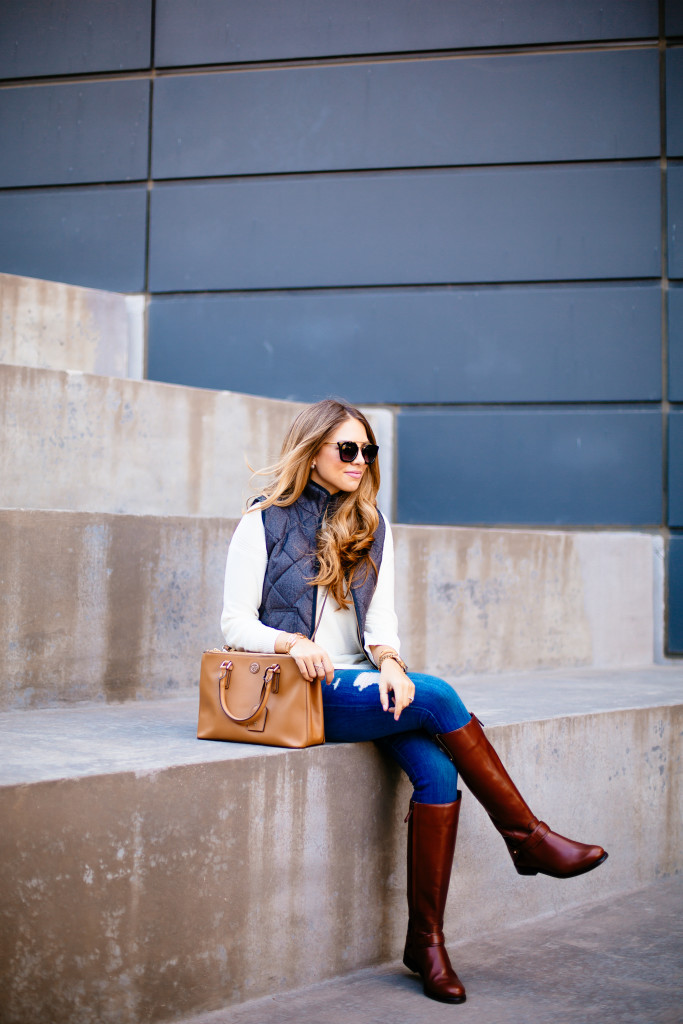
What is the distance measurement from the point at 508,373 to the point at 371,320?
0.83 metres

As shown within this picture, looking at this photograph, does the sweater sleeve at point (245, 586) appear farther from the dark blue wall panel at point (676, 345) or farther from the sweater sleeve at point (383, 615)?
the dark blue wall panel at point (676, 345)

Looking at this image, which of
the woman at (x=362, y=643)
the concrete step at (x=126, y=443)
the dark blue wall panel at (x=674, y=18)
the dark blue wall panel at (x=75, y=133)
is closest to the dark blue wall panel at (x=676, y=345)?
the dark blue wall panel at (x=674, y=18)

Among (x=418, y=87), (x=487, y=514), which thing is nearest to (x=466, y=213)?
(x=418, y=87)

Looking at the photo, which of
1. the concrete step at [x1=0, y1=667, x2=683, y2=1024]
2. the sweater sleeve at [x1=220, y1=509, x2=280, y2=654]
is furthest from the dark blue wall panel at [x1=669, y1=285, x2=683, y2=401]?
the sweater sleeve at [x1=220, y1=509, x2=280, y2=654]

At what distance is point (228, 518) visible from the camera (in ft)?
12.4

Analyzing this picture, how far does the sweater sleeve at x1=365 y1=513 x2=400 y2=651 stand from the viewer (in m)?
2.92

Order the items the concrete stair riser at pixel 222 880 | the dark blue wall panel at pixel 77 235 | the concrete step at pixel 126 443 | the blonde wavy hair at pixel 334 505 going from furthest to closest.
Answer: the dark blue wall panel at pixel 77 235
the concrete step at pixel 126 443
the blonde wavy hair at pixel 334 505
the concrete stair riser at pixel 222 880

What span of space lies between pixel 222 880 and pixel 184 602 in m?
1.35

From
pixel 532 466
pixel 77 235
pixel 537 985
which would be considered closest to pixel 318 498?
pixel 537 985

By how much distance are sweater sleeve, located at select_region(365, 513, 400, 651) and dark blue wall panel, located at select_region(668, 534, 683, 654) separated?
2810mm

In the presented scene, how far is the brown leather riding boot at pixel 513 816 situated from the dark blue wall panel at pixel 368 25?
4.38m

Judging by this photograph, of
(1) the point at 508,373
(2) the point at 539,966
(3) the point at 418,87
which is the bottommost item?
(2) the point at 539,966

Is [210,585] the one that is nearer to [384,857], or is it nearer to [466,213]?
[384,857]

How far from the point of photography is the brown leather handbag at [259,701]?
2.61 metres
